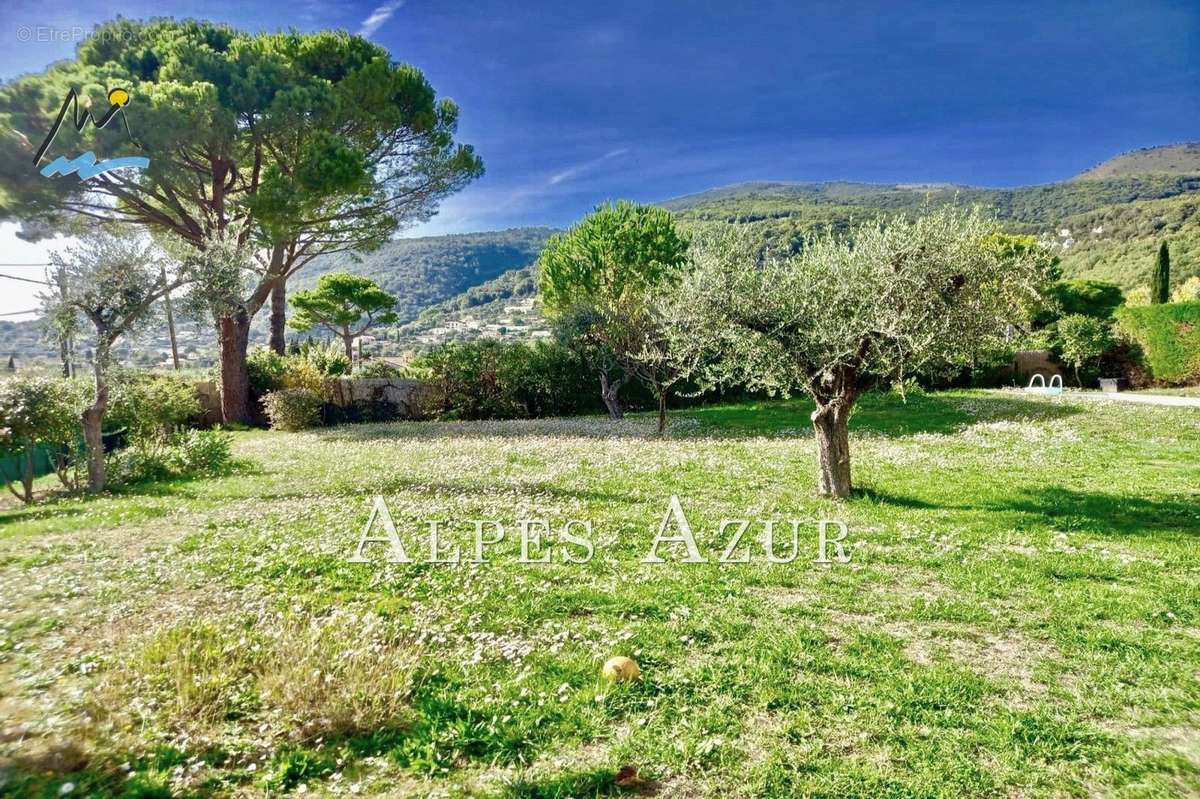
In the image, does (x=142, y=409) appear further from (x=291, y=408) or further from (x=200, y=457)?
(x=291, y=408)

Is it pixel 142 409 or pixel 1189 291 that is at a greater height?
pixel 1189 291

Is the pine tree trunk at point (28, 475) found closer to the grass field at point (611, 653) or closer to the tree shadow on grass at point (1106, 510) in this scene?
the grass field at point (611, 653)

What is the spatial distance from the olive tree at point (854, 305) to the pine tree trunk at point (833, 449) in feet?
0.06

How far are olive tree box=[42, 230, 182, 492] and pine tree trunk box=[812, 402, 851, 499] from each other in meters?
12.7

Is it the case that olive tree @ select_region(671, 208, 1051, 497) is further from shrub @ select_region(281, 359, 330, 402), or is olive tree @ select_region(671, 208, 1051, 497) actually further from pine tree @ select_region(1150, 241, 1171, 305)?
pine tree @ select_region(1150, 241, 1171, 305)

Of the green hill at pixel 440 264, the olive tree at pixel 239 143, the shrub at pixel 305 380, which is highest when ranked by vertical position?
the green hill at pixel 440 264

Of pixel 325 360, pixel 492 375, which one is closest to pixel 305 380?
pixel 325 360

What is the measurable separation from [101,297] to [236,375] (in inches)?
451

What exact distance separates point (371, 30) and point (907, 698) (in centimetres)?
1021

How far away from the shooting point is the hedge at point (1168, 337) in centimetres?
2623

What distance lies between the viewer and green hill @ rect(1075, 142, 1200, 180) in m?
71.2

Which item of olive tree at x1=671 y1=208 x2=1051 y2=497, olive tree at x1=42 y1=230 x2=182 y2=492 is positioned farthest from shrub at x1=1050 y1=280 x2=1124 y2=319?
olive tree at x1=42 y1=230 x2=182 y2=492

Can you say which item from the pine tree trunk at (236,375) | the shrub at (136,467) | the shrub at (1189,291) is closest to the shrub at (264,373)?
the pine tree trunk at (236,375)

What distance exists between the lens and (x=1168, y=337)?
2681 centimetres
